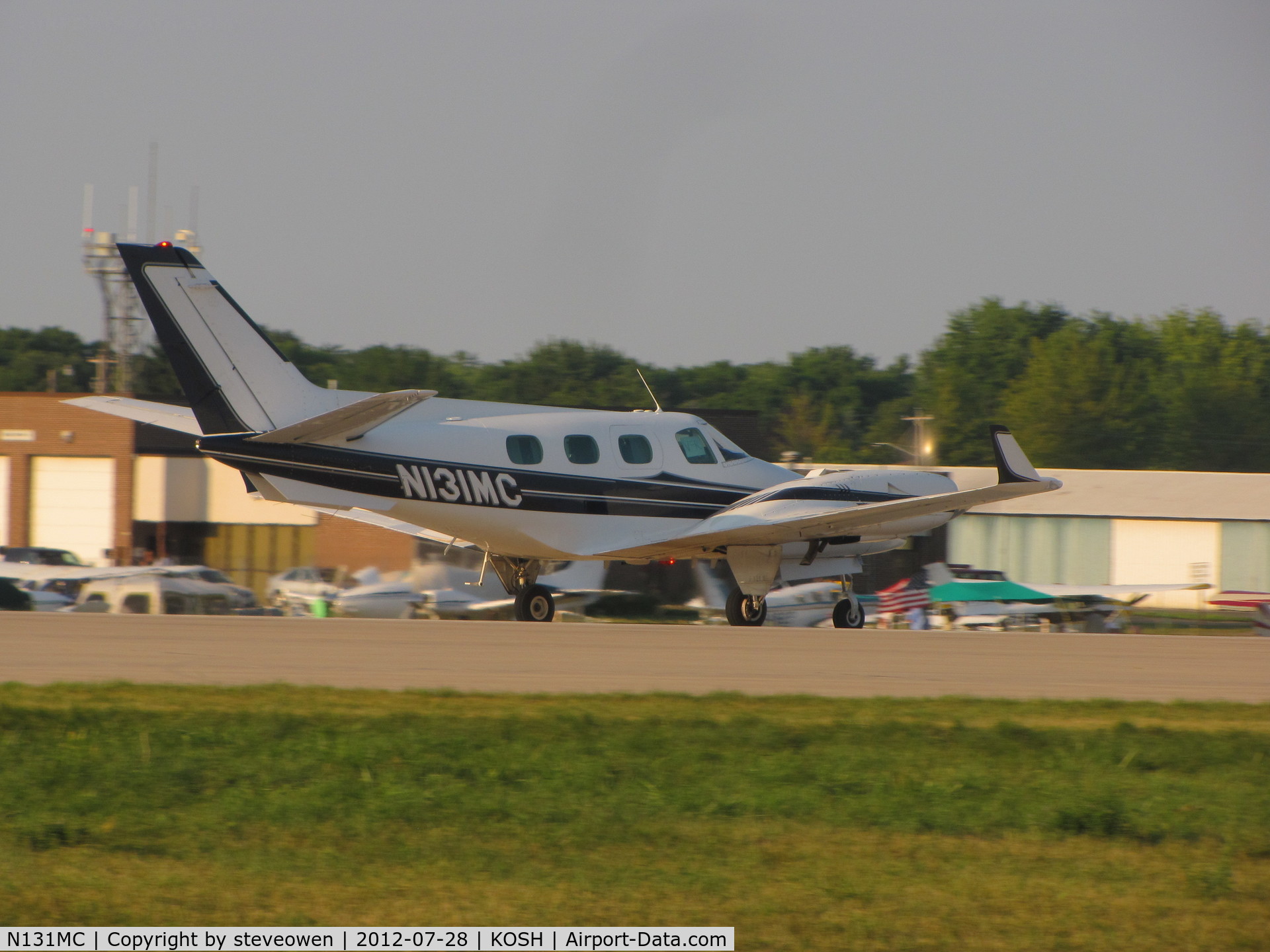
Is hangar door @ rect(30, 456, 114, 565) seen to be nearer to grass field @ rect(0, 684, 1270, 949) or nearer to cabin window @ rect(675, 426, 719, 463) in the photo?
cabin window @ rect(675, 426, 719, 463)

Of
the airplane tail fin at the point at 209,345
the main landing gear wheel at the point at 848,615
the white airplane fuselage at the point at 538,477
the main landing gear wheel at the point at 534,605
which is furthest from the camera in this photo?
the main landing gear wheel at the point at 534,605

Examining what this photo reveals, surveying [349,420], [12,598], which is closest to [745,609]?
[349,420]

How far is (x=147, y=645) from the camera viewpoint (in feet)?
46.9

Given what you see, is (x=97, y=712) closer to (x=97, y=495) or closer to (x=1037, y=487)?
(x=1037, y=487)

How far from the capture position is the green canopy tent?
26.4 m

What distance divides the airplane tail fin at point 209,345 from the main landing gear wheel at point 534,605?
15.3 ft

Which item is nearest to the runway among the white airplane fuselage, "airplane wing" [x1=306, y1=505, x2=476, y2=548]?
the white airplane fuselage

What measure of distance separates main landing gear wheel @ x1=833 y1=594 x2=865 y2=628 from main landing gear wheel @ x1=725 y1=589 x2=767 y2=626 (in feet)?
3.89

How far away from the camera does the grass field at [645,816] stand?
6160mm

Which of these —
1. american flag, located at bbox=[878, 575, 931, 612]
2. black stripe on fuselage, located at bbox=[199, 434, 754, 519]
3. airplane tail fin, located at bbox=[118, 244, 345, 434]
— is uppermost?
airplane tail fin, located at bbox=[118, 244, 345, 434]

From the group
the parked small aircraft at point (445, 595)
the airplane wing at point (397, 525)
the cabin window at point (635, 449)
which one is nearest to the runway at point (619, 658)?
the airplane wing at point (397, 525)

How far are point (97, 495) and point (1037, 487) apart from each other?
33572mm

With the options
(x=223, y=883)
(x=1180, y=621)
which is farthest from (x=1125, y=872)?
(x=1180, y=621)

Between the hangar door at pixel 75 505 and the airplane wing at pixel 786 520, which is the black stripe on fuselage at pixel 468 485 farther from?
the hangar door at pixel 75 505
